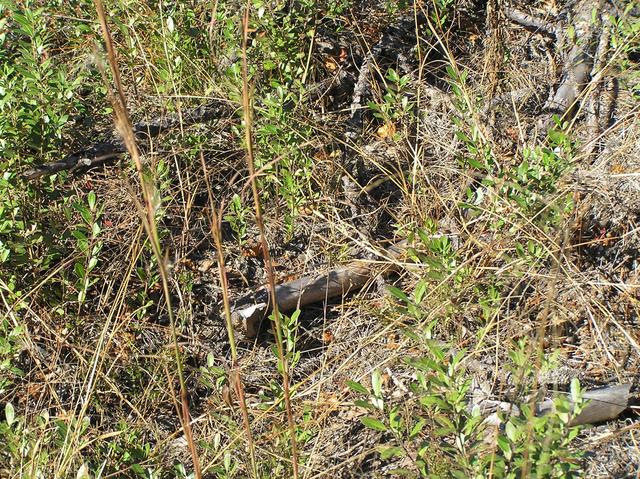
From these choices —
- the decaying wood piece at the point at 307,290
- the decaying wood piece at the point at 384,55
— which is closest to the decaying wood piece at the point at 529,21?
the decaying wood piece at the point at 384,55

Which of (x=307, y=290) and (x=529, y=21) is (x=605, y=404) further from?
(x=529, y=21)

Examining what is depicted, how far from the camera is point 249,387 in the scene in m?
3.23

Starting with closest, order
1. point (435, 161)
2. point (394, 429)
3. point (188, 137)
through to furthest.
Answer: point (394, 429) → point (188, 137) → point (435, 161)

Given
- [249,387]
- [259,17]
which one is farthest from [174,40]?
[249,387]

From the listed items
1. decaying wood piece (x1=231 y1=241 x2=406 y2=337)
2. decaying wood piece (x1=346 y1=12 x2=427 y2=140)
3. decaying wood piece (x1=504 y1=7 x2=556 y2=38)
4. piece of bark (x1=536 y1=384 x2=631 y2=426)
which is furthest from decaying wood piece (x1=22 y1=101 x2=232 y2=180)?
piece of bark (x1=536 y1=384 x2=631 y2=426)

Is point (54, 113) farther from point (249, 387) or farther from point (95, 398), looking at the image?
point (249, 387)

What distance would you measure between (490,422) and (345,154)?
1843mm

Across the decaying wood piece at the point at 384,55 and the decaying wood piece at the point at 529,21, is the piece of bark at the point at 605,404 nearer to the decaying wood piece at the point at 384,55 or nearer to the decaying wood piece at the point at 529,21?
the decaying wood piece at the point at 384,55

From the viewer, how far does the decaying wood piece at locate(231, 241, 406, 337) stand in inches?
132

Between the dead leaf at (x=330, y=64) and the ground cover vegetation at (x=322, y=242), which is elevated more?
the dead leaf at (x=330, y=64)

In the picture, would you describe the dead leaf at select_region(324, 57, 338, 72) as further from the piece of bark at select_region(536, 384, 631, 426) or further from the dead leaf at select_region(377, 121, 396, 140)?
the piece of bark at select_region(536, 384, 631, 426)

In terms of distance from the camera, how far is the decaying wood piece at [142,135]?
365 cm

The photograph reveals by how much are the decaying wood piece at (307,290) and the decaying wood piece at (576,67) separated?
125 centimetres

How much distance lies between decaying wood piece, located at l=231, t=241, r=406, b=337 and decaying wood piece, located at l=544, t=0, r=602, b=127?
125cm
